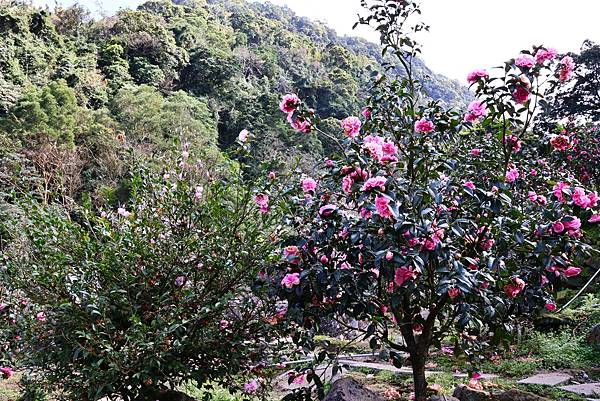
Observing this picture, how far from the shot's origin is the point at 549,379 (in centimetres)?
363

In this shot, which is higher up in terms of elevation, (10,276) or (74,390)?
(10,276)

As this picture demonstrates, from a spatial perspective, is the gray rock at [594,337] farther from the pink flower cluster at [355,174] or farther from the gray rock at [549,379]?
the pink flower cluster at [355,174]

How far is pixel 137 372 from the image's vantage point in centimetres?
220

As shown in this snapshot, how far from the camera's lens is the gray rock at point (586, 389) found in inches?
121

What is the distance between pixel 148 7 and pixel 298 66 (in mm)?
11931

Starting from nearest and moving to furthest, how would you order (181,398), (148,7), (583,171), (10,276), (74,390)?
(74,390), (10,276), (181,398), (583,171), (148,7)

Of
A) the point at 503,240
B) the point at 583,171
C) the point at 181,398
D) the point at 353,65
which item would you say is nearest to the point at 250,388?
the point at 181,398

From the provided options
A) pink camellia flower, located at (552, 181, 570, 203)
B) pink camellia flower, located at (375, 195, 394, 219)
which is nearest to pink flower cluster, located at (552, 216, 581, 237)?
pink camellia flower, located at (552, 181, 570, 203)

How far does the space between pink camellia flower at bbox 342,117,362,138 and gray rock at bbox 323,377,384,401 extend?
52.6 inches

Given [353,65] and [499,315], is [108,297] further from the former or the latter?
[353,65]

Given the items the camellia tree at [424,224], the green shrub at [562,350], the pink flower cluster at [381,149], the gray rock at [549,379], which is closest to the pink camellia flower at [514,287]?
the camellia tree at [424,224]

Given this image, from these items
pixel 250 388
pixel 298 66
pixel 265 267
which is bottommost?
pixel 250 388

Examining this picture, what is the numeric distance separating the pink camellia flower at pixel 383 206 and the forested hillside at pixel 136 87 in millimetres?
1930

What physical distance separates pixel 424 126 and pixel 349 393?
56.3 inches
